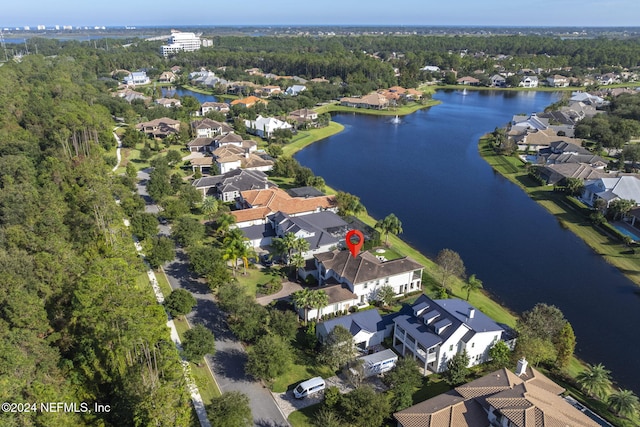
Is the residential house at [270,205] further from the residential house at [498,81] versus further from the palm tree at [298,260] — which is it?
the residential house at [498,81]

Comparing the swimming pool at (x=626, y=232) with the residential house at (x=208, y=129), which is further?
the residential house at (x=208, y=129)

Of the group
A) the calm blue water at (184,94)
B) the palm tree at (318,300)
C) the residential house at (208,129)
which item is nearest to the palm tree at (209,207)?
the palm tree at (318,300)

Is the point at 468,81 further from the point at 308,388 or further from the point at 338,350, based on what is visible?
the point at 308,388

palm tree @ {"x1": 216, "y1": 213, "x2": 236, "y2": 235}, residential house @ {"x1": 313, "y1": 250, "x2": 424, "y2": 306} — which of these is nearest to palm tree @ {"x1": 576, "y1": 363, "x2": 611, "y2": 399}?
residential house @ {"x1": 313, "y1": 250, "x2": 424, "y2": 306}

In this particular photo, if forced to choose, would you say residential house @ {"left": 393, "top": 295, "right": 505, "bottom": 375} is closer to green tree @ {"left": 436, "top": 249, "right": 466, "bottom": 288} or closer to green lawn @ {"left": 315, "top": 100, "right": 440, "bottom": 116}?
green tree @ {"left": 436, "top": 249, "right": 466, "bottom": 288}

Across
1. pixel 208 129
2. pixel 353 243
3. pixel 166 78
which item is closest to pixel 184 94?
pixel 166 78

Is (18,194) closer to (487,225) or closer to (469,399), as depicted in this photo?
(469,399)
